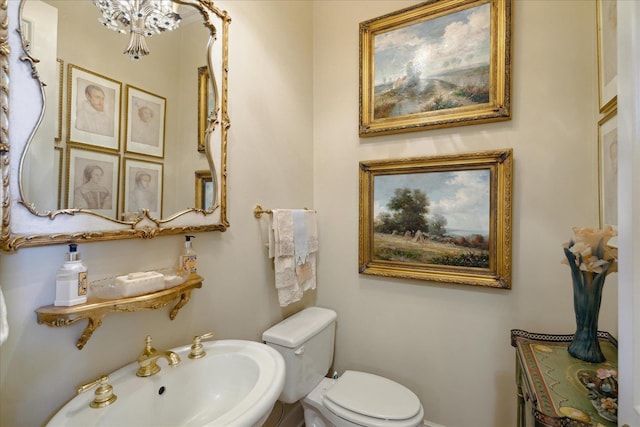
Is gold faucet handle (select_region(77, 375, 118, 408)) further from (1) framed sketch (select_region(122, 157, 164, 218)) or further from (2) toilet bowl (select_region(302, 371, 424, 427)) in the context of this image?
(2) toilet bowl (select_region(302, 371, 424, 427))

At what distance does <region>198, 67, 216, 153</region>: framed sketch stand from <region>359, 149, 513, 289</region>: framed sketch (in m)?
0.94

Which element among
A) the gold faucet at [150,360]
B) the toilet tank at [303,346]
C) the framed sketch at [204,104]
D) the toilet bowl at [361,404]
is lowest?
the toilet bowl at [361,404]

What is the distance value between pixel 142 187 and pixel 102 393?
63cm

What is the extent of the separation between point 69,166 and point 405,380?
74.2 inches

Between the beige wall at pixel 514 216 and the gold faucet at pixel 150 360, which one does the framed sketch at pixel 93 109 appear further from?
the beige wall at pixel 514 216

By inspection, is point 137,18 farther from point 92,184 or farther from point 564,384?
point 564,384

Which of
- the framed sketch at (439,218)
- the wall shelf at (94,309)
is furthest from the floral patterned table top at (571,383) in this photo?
the wall shelf at (94,309)

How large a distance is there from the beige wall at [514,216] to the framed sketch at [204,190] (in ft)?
2.85

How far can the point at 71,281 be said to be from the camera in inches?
31.6

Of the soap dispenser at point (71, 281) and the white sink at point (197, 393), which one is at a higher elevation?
the soap dispenser at point (71, 281)

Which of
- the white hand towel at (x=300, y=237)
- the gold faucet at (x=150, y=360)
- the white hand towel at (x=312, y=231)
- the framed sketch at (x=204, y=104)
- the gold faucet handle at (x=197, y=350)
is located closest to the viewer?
the gold faucet at (x=150, y=360)

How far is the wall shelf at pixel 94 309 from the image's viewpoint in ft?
2.53

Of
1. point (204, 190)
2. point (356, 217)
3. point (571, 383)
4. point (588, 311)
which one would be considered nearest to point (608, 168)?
point (588, 311)

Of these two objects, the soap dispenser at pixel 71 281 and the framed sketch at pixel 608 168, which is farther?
the framed sketch at pixel 608 168
